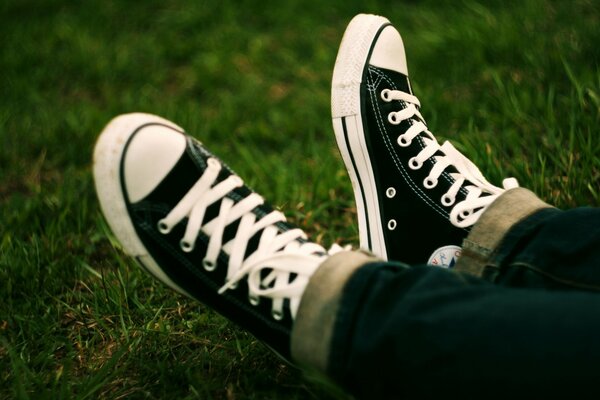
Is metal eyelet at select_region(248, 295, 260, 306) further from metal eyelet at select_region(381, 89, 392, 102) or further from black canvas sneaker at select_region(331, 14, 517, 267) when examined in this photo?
metal eyelet at select_region(381, 89, 392, 102)

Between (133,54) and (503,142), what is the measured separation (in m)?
1.79

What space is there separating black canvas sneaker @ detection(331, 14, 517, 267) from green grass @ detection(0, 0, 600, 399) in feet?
1.01

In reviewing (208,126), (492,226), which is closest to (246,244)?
(492,226)

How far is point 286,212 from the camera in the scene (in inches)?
74.2

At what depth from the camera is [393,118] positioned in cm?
161

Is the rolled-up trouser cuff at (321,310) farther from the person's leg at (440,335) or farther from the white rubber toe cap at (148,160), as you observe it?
the white rubber toe cap at (148,160)

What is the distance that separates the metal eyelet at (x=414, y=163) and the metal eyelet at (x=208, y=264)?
568 mm

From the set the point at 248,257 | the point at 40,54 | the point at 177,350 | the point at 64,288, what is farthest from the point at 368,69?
the point at 40,54

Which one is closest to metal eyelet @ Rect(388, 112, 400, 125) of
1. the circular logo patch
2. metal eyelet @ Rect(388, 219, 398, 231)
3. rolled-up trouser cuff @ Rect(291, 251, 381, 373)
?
metal eyelet @ Rect(388, 219, 398, 231)

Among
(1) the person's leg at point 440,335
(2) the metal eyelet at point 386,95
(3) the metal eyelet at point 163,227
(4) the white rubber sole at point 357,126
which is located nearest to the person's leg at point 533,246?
(1) the person's leg at point 440,335

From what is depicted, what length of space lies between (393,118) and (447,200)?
318 millimetres

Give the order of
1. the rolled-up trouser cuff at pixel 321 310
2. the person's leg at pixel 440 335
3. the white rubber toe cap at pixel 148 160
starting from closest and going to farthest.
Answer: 1. the person's leg at pixel 440 335
2. the rolled-up trouser cuff at pixel 321 310
3. the white rubber toe cap at pixel 148 160

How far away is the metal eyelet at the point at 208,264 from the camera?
4.17 ft

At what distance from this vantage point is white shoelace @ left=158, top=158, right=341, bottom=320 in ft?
3.82
